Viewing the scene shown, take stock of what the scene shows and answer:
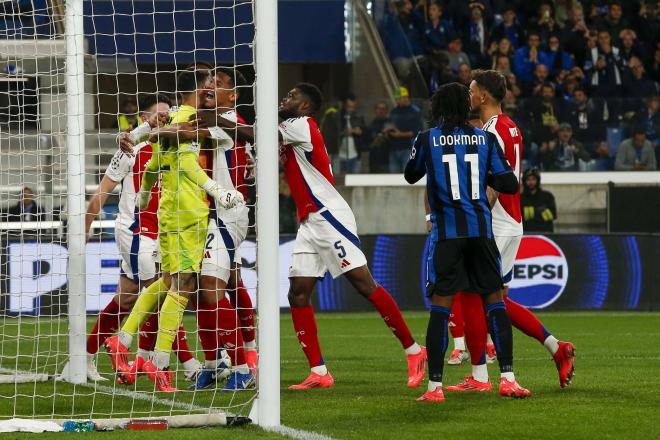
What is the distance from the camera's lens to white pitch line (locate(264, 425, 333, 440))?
6.06 m

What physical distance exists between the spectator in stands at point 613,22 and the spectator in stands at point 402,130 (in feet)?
17.1

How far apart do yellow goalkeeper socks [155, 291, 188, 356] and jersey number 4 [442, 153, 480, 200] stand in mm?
1913

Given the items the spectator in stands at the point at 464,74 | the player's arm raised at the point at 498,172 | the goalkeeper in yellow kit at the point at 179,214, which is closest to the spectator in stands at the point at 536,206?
the spectator in stands at the point at 464,74

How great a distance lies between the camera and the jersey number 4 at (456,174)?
294 inches

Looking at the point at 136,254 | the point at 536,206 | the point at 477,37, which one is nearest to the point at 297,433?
the point at 136,254

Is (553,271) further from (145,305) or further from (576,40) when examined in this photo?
(145,305)

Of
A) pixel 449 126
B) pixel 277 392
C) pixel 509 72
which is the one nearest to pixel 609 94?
pixel 509 72

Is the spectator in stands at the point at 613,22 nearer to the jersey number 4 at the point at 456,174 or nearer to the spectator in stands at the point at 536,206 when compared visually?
the spectator in stands at the point at 536,206

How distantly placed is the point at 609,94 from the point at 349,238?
47.3 ft

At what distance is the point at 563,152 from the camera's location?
795 inches

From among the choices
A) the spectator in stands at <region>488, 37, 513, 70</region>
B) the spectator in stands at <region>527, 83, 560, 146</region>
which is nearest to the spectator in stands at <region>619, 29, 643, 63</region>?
the spectator in stands at <region>488, 37, 513, 70</region>

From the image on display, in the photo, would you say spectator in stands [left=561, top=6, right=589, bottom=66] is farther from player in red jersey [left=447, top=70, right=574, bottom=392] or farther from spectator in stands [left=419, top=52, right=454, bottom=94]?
player in red jersey [left=447, top=70, right=574, bottom=392]

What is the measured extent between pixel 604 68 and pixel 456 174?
621 inches

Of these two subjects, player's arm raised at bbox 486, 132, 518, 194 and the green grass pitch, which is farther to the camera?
player's arm raised at bbox 486, 132, 518, 194
